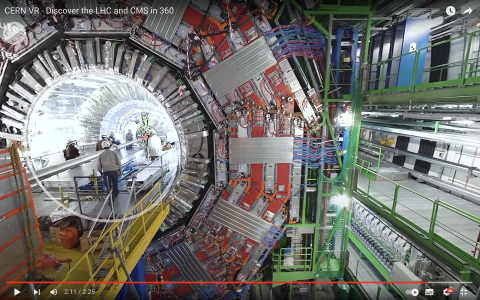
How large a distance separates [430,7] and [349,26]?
2.16 metres

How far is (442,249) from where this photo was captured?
356cm

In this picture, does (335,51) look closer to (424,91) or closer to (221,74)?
(424,91)

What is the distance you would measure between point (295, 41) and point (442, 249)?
418 centimetres

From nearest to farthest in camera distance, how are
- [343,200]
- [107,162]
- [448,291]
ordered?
[448,291]
[107,162]
[343,200]

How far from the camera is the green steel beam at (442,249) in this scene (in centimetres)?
313

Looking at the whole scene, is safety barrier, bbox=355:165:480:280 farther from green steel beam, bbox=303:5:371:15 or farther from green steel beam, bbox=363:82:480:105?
green steel beam, bbox=303:5:371:15

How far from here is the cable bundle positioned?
3.92 metres

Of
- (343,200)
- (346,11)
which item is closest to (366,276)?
(343,200)

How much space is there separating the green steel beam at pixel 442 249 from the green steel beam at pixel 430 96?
222 centimetres

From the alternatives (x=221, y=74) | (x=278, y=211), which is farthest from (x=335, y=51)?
(x=278, y=211)

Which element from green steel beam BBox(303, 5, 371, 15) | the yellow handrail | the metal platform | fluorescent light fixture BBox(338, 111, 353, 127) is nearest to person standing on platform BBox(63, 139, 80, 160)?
the metal platform
